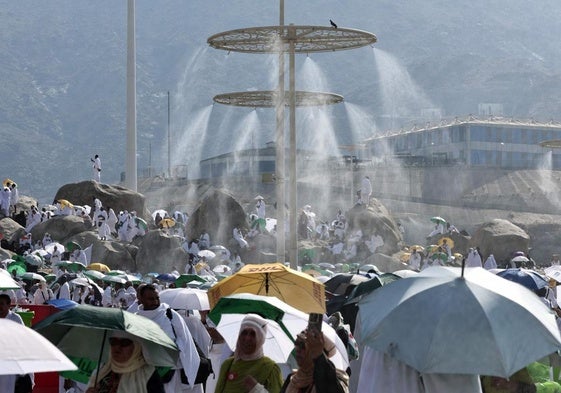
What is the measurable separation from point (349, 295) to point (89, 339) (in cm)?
506

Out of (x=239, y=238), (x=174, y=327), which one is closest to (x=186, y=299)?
(x=174, y=327)

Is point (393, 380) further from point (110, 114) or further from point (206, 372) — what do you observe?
point (110, 114)

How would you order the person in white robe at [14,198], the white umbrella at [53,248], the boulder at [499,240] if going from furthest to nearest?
the person in white robe at [14,198], the boulder at [499,240], the white umbrella at [53,248]

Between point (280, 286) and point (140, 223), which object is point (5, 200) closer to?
point (140, 223)

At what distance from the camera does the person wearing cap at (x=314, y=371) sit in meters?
6.80

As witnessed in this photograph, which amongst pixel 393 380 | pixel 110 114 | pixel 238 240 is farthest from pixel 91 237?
pixel 110 114

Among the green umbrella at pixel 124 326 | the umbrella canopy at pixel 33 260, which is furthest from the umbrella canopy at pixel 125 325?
the umbrella canopy at pixel 33 260

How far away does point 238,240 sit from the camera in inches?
1569

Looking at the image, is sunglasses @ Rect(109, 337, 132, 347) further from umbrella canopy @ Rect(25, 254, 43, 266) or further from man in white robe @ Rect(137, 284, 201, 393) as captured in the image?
umbrella canopy @ Rect(25, 254, 43, 266)

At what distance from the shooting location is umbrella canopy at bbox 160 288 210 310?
11.2m

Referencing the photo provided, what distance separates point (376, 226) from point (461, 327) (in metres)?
34.9

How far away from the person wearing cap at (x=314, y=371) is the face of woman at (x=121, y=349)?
94 centimetres

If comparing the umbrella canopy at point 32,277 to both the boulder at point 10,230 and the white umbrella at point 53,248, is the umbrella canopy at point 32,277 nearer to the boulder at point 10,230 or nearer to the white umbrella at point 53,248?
the white umbrella at point 53,248

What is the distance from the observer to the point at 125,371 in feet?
23.7
